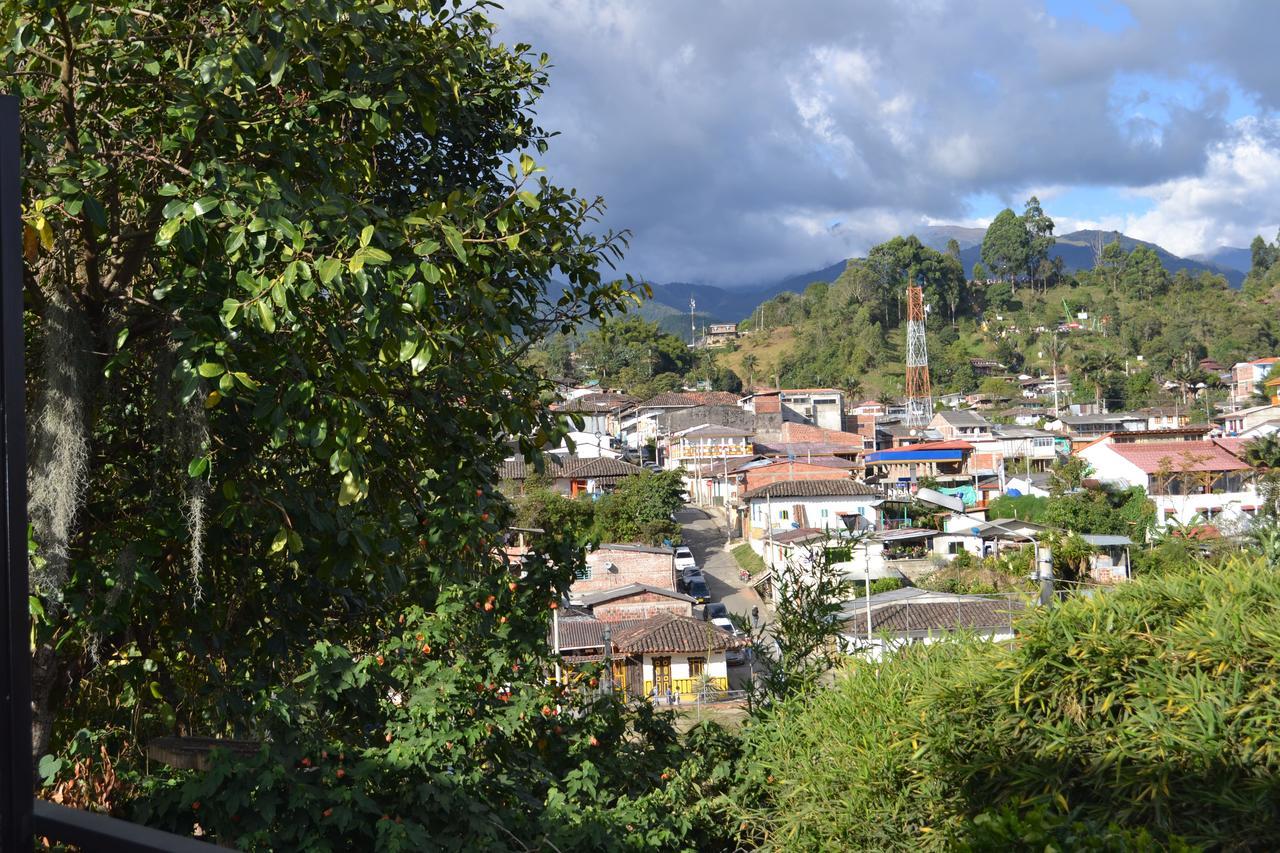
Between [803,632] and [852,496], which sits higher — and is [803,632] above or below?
above

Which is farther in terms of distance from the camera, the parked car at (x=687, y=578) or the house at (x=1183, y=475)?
the house at (x=1183, y=475)

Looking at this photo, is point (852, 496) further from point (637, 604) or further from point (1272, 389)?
point (1272, 389)

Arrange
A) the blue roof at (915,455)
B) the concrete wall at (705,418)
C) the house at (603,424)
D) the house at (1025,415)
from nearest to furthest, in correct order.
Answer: the house at (603,424) < the blue roof at (915,455) < the concrete wall at (705,418) < the house at (1025,415)

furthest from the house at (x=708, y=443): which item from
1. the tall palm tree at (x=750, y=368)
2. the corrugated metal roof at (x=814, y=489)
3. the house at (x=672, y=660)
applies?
the tall palm tree at (x=750, y=368)

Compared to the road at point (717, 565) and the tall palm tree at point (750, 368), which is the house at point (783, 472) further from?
the tall palm tree at point (750, 368)

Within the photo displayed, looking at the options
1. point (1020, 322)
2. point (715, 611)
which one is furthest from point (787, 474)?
point (1020, 322)

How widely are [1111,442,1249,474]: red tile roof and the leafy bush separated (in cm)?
2914

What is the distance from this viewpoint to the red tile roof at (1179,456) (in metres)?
30.1

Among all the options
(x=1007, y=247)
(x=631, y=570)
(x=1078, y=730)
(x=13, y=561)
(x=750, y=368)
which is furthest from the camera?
(x=1007, y=247)

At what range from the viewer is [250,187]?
7.87 feet

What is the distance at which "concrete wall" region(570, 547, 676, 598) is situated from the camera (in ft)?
78.7

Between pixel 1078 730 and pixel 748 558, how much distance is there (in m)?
27.3

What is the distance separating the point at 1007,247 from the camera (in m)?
82.4

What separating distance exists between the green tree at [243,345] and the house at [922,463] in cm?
3768
